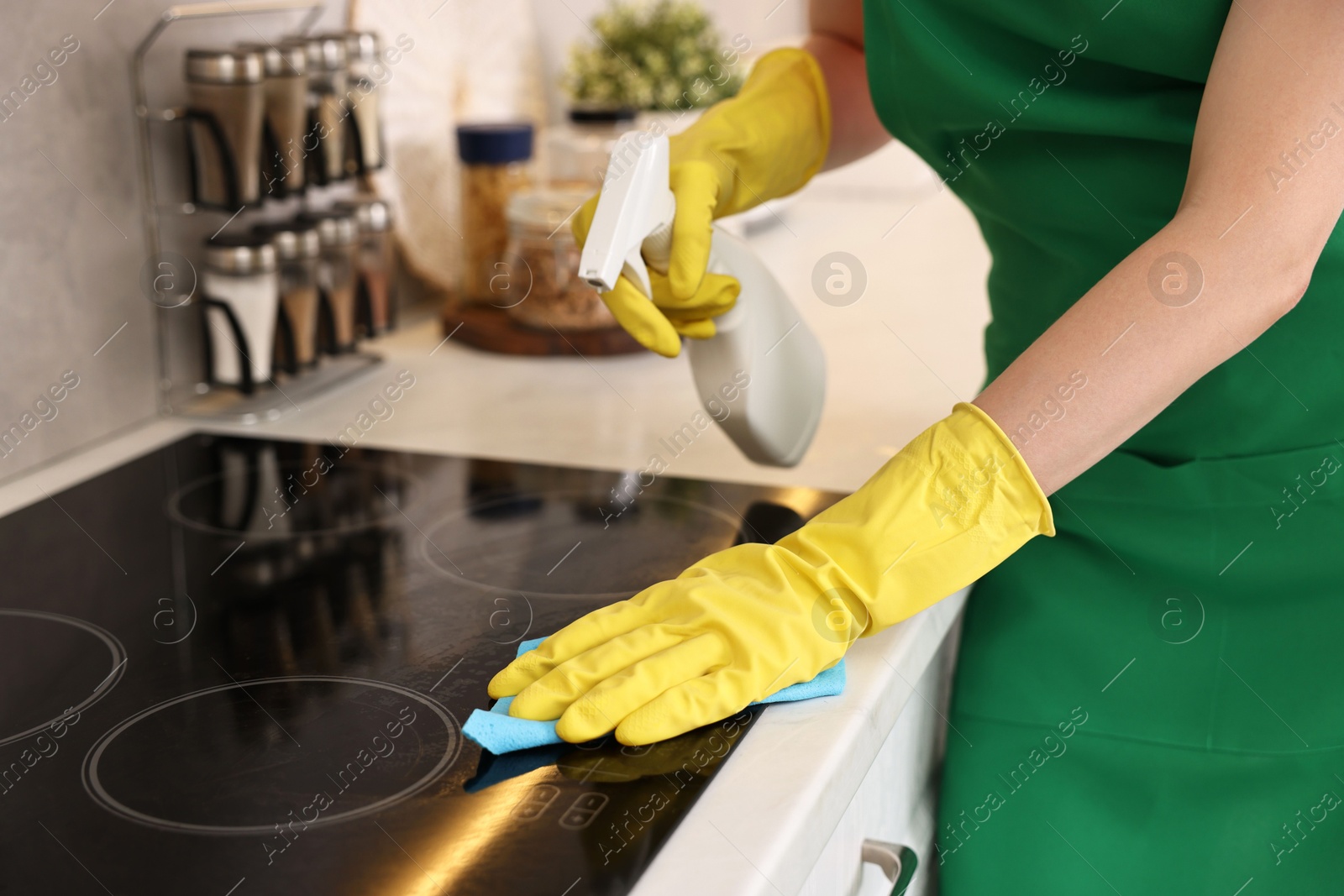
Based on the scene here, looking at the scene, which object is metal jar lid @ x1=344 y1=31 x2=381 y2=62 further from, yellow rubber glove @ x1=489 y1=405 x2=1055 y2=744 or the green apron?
yellow rubber glove @ x1=489 y1=405 x2=1055 y2=744

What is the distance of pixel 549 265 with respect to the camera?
1357mm

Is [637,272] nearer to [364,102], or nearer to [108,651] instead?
[108,651]

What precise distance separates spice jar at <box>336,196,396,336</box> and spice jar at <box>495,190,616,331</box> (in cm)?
15

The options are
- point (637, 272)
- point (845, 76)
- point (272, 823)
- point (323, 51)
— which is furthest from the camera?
point (323, 51)

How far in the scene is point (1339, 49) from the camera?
0.63 metres

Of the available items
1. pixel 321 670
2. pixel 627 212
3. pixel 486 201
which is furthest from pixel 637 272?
pixel 486 201

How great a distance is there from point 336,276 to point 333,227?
0.05 meters

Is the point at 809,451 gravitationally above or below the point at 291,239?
below

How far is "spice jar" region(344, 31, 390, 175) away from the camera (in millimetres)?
1215

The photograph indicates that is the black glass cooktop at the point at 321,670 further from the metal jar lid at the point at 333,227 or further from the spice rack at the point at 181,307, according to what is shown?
the metal jar lid at the point at 333,227

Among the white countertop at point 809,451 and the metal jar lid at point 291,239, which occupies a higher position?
the metal jar lid at point 291,239

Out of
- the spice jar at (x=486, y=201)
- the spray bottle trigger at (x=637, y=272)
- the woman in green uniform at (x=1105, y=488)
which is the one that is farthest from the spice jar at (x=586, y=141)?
the spray bottle trigger at (x=637, y=272)

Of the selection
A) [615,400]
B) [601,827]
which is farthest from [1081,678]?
[615,400]

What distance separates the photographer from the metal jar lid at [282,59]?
1.10 m
